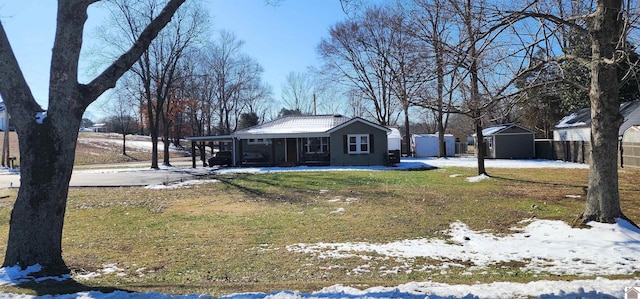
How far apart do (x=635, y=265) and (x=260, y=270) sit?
17.0 feet

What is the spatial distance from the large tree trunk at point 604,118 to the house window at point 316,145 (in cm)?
2286

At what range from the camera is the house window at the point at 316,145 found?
29.9 metres

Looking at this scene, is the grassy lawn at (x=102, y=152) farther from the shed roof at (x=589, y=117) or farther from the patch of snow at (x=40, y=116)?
the shed roof at (x=589, y=117)

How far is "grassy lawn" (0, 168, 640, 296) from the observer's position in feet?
17.6

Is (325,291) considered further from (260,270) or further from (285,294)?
(260,270)

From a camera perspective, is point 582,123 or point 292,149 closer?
point 582,123

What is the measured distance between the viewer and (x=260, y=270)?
230 inches


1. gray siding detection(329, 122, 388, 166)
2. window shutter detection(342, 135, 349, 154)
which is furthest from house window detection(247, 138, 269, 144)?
window shutter detection(342, 135, 349, 154)

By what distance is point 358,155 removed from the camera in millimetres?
28188

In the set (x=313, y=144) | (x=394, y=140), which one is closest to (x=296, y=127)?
(x=313, y=144)

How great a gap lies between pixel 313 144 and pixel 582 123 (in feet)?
62.8

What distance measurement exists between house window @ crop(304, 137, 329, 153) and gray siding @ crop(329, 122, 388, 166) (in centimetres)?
147

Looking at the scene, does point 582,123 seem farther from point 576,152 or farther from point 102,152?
point 102,152

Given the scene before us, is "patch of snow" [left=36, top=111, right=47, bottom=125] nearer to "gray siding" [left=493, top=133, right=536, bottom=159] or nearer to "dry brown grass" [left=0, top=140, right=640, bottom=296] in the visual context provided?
"dry brown grass" [left=0, top=140, right=640, bottom=296]
